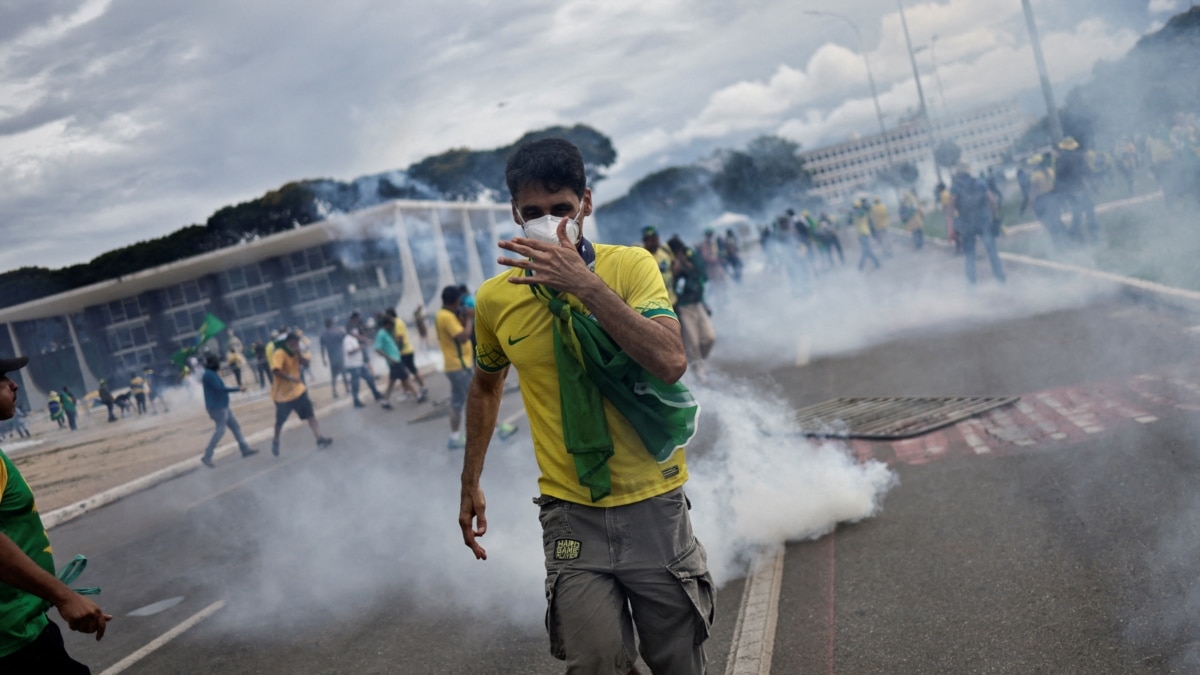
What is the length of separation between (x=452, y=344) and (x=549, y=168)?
26.5 feet

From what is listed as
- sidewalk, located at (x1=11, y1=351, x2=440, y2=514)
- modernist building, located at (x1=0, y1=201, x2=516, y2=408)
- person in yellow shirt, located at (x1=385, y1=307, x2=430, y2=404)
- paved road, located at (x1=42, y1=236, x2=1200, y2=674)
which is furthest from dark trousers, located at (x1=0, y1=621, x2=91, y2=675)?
modernist building, located at (x1=0, y1=201, x2=516, y2=408)

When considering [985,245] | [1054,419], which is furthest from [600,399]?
[985,245]

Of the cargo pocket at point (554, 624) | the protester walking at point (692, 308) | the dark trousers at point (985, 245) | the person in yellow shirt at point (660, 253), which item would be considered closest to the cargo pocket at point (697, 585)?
the cargo pocket at point (554, 624)

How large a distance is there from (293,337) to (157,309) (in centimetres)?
1768

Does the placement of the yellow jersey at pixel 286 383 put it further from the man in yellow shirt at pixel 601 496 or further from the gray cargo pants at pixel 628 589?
the gray cargo pants at pixel 628 589

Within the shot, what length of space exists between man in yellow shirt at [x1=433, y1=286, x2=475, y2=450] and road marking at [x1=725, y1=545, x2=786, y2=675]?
5.91 metres

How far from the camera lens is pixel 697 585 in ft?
7.84

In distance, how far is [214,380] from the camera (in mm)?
13141

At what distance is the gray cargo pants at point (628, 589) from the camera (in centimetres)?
232

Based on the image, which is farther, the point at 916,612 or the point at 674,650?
the point at 916,612

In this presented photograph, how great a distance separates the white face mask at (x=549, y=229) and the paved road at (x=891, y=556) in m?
2.00

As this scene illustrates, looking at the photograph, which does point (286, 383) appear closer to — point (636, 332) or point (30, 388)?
point (30, 388)

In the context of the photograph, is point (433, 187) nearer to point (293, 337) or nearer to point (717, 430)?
point (293, 337)

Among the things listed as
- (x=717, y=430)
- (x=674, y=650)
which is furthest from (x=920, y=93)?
(x=674, y=650)
